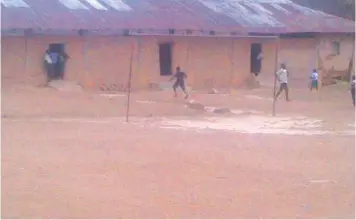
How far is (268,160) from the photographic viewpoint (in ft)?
38.7

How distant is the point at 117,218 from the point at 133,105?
40.2 ft

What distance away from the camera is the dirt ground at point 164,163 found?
27.3ft

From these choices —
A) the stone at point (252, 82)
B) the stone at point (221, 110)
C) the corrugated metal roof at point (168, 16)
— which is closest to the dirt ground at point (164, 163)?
the stone at point (221, 110)

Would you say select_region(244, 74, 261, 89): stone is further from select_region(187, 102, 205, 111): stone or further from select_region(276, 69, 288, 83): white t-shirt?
select_region(187, 102, 205, 111): stone

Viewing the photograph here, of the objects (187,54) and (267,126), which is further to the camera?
(187,54)

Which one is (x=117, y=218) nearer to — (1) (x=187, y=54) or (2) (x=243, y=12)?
(1) (x=187, y=54)

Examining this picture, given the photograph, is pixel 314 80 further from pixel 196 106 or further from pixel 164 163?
pixel 164 163

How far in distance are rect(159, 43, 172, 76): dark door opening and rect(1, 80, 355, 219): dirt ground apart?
19.7ft

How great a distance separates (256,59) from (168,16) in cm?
421

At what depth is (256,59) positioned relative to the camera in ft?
90.7

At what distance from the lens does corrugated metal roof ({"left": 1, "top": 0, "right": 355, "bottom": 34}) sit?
896 inches

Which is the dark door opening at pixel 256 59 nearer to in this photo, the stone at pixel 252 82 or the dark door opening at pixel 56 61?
the stone at pixel 252 82

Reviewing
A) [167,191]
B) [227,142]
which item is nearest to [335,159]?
[227,142]

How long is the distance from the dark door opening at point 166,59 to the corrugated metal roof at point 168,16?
3.70 feet
